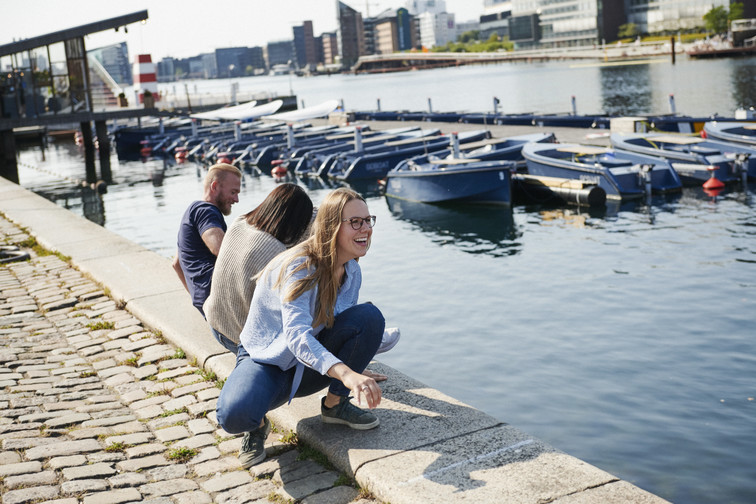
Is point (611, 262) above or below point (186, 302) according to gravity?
below

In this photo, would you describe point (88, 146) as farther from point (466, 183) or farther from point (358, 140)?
point (466, 183)

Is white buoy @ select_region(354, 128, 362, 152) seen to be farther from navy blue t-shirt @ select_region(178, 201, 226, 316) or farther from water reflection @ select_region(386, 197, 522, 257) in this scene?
navy blue t-shirt @ select_region(178, 201, 226, 316)

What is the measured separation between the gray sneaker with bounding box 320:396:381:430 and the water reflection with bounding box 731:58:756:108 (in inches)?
2009

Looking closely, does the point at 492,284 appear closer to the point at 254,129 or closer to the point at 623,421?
the point at 623,421

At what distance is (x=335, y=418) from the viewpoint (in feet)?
15.9

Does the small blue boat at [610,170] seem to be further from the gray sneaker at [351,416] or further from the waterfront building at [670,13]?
the waterfront building at [670,13]

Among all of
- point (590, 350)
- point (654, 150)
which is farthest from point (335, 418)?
point (654, 150)

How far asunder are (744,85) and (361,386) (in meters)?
71.2

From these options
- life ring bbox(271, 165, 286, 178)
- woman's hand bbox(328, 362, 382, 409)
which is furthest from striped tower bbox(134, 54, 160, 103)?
woman's hand bbox(328, 362, 382, 409)

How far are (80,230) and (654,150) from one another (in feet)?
53.0

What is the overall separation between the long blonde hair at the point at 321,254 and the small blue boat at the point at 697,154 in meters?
19.3

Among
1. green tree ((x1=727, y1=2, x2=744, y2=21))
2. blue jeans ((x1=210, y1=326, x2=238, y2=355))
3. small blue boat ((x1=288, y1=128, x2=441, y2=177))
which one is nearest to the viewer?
blue jeans ((x1=210, y1=326, x2=238, y2=355))

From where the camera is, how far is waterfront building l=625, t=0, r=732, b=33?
146m

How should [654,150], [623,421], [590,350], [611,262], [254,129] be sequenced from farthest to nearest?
1. [254,129]
2. [654,150]
3. [611,262]
4. [590,350]
5. [623,421]
